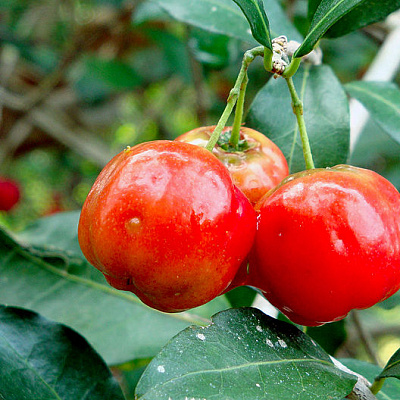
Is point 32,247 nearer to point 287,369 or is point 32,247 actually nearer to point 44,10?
point 287,369

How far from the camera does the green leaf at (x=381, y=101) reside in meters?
1.02

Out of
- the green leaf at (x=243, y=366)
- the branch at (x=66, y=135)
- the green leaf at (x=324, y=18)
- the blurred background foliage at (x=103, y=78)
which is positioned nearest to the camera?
the green leaf at (x=243, y=366)

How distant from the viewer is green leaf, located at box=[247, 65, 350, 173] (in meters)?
0.97

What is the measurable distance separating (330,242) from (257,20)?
29 centimetres

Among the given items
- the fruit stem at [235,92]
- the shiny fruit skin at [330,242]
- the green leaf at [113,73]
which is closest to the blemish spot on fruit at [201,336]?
the shiny fruit skin at [330,242]

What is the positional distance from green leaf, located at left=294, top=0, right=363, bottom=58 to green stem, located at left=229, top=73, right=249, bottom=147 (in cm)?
10

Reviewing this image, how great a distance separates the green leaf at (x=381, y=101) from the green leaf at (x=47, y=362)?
658 millimetres

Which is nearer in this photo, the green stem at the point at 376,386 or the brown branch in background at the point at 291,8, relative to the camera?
the green stem at the point at 376,386

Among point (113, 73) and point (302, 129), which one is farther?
point (113, 73)

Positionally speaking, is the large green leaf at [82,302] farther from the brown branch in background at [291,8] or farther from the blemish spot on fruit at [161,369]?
the brown branch in background at [291,8]

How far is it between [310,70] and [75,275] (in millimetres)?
633

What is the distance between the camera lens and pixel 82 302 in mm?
1045

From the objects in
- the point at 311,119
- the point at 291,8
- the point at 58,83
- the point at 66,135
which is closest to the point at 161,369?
the point at 311,119

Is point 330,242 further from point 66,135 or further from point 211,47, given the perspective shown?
point 66,135
